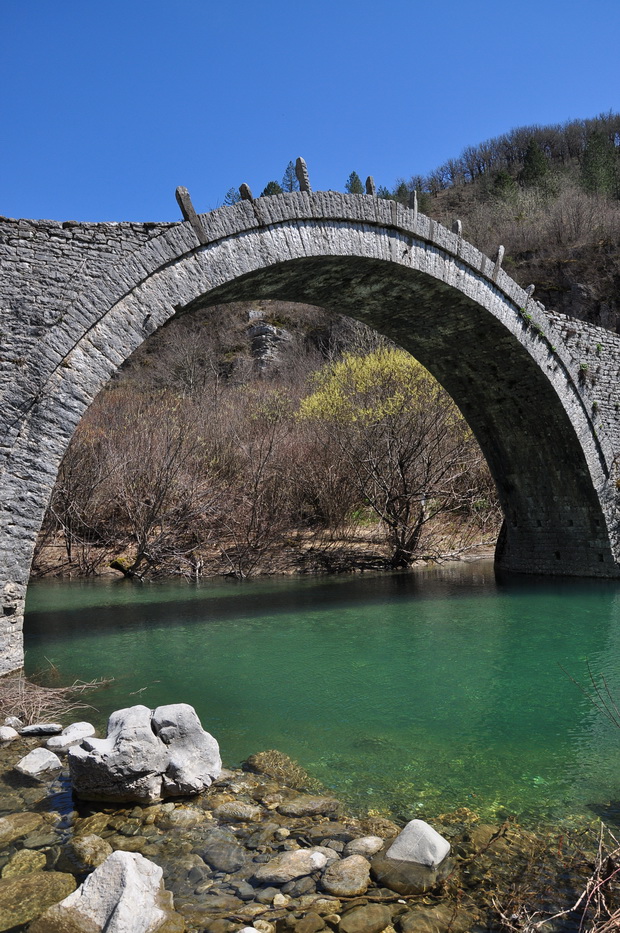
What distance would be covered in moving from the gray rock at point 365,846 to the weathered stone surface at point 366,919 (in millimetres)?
327

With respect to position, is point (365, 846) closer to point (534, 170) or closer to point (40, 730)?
point (40, 730)

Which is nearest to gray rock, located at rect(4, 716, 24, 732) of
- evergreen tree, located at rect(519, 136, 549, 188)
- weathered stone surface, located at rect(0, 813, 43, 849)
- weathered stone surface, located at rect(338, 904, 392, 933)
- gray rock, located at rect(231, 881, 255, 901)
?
weathered stone surface, located at rect(0, 813, 43, 849)

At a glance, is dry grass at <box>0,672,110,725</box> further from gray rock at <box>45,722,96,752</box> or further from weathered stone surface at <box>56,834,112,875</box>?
weathered stone surface at <box>56,834,112,875</box>

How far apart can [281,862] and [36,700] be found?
297cm

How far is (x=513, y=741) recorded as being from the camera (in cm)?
471

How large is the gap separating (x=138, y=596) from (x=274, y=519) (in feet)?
13.3

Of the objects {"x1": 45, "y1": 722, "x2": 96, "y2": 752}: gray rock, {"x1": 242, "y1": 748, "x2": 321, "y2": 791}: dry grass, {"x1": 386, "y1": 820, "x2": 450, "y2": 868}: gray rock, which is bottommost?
{"x1": 242, "y1": 748, "x2": 321, "y2": 791}: dry grass

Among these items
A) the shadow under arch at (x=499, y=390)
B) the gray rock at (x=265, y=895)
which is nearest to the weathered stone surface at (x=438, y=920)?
the gray rock at (x=265, y=895)

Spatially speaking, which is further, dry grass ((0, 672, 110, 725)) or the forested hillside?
the forested hillside

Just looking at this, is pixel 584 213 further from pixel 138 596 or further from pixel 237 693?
pixel 237 693

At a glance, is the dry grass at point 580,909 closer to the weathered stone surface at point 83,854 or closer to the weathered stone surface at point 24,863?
the weathered stone surface at point 83,854

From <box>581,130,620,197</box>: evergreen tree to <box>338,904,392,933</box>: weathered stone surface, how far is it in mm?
41340

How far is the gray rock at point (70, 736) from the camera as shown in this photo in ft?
14.5

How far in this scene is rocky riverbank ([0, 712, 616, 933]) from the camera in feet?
9.02
